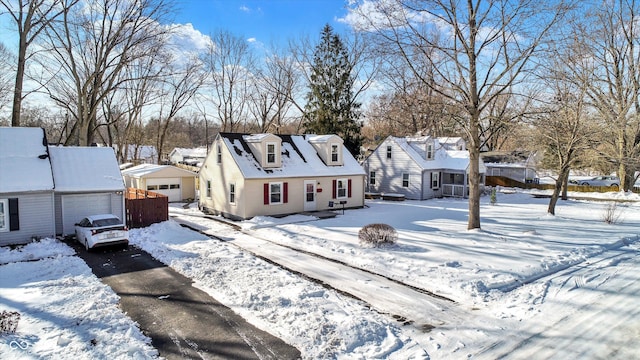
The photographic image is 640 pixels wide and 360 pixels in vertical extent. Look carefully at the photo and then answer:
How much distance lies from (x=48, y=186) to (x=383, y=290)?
13.9 metres

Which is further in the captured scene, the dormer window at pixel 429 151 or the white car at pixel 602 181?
the white car at pixel 602 181

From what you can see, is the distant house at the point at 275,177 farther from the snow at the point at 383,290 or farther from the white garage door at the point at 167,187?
the white garage door at the point at 167,187

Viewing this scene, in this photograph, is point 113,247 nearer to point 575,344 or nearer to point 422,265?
point 422,265

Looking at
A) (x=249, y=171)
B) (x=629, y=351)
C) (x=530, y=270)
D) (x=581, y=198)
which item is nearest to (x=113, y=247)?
(x=249, y=171)

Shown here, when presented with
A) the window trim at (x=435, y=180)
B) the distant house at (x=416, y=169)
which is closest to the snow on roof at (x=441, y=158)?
the distant house at (x=416, y=169)

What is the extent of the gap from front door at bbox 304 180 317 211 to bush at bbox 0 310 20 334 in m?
16.1

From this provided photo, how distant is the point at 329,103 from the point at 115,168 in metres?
22.0

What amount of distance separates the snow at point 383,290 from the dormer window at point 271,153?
17.5 feet

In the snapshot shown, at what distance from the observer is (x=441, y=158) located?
33.4 metres

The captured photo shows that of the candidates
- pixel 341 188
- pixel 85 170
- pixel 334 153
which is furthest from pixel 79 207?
pixel 334 153

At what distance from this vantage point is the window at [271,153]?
2203cm

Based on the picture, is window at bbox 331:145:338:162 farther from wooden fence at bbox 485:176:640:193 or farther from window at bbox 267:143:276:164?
wooden fence at bbox 485:176:640:193

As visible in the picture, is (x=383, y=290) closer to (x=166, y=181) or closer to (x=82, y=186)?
(x=82, y=186)

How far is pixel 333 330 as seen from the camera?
749 cm
